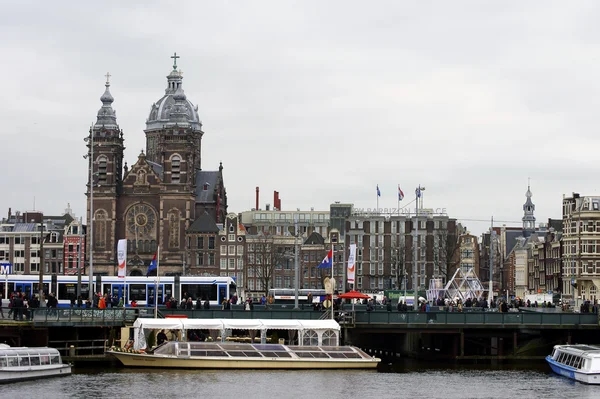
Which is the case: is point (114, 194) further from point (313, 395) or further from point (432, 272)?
point (313, 395)

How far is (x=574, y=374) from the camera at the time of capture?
7506 centimetres

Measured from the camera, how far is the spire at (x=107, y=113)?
187250 millimetres

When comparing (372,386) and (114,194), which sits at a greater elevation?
(114,194)

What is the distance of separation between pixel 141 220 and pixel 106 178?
8063mm

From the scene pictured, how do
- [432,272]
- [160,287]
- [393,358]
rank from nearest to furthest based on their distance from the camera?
[393,358] < [160,287] < [432,272]

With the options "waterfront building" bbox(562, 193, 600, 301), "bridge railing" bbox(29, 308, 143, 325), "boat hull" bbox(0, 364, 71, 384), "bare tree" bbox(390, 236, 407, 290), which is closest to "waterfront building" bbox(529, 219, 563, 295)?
"waterfront building" bbox(562, 193, 600, 301)

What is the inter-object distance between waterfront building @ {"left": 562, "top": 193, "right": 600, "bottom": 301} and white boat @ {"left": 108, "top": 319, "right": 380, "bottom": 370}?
73.7 m

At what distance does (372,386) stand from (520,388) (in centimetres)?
848

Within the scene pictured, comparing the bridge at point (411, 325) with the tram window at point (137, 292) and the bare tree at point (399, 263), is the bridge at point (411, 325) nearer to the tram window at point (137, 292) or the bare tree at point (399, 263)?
the tram window at point (137, 292)

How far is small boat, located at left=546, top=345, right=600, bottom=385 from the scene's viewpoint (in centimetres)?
7362

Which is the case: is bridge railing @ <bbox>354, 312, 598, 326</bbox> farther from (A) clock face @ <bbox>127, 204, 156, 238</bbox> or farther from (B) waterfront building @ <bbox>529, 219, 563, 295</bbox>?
(A) clock face @ <bbox>127, 204, 156, 238</bbox>

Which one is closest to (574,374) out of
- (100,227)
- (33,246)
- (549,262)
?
(549,262)

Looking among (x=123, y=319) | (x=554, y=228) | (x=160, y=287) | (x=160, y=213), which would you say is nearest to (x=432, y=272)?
(x=554, y=228)

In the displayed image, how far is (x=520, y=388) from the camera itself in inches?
2798
